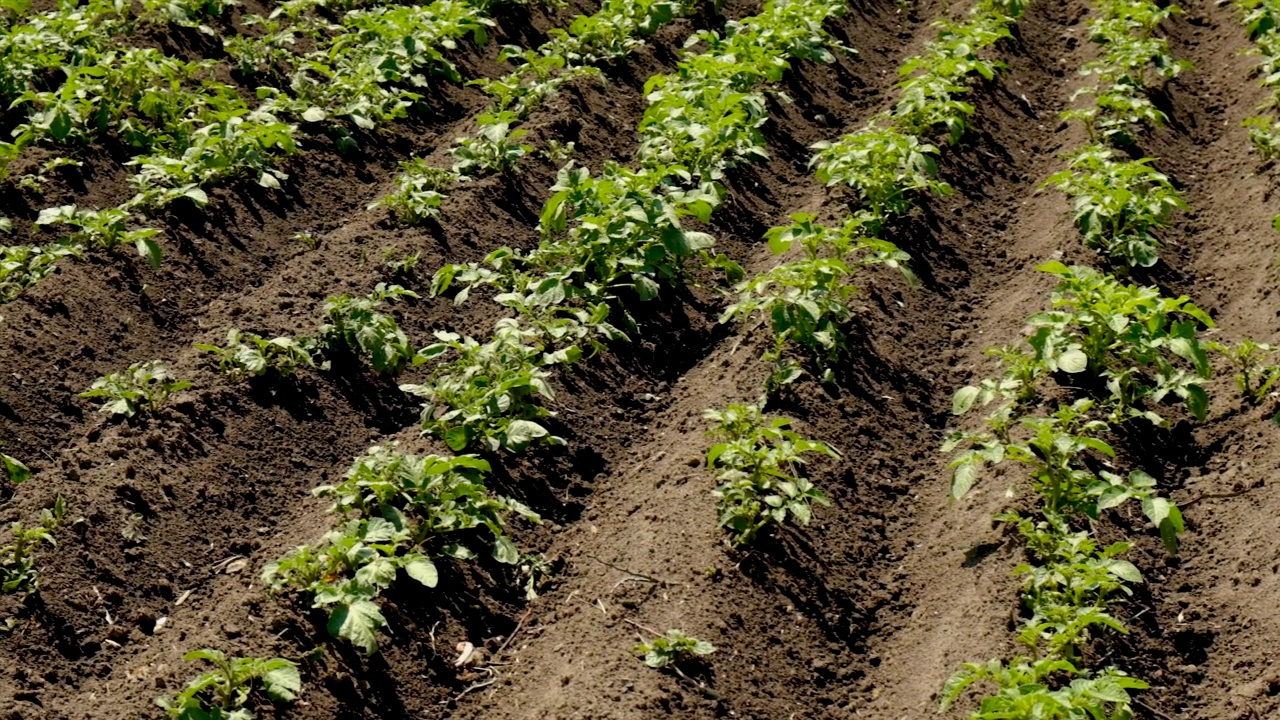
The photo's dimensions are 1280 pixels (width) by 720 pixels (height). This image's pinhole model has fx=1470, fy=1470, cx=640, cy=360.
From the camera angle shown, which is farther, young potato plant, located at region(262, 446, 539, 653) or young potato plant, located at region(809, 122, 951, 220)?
young potato plant, located at region(809, 122, 951, 220)

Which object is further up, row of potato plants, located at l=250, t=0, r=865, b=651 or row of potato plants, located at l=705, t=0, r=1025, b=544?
row of potato plants, located at l=250, t=0, r=865, b=651

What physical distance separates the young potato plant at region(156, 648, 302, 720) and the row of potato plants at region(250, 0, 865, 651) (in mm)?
256

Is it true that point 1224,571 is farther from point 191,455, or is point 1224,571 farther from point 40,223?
point 40,223

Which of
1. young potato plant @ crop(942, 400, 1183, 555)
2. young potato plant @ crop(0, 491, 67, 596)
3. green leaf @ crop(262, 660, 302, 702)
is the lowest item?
young potato plant @ crop(942, 400, 1183, 555)

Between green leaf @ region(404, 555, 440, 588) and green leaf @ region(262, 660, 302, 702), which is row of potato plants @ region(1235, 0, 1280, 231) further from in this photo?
green leaf @ region(262, 660, 302, 702)

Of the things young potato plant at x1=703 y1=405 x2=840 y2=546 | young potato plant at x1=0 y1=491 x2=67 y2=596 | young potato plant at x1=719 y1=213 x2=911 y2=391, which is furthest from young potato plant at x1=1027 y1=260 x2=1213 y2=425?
young potato plant at x1=0 y1=491 x2=67 y2=596

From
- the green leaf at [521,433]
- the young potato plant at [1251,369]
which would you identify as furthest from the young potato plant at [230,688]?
the young potato plant at [1251,369]

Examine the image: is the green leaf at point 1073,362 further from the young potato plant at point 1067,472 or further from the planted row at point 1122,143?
the planted row at point 1122,143

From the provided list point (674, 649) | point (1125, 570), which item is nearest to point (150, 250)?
point (674, 649)

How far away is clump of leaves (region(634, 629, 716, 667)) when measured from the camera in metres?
4.76

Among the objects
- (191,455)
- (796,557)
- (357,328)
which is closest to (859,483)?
(796,557)

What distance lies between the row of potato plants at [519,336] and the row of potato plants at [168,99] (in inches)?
56.1

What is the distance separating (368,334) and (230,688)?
208 centimetres

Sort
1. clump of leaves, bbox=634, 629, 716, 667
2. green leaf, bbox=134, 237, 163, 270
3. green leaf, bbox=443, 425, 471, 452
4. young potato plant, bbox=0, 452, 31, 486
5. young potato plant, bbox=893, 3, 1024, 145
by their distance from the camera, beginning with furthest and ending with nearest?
1. young potato plant, bbox=893, 3, 1024, 145
2. green leaf, bbox=134, 237, 163, 270
3. green leaf, bbox=443, 425, 471, 452
4. young potato plant, bbox=0, 452, 31, 486
5. clump of leaves, bbox=634, 629, 716, 667
